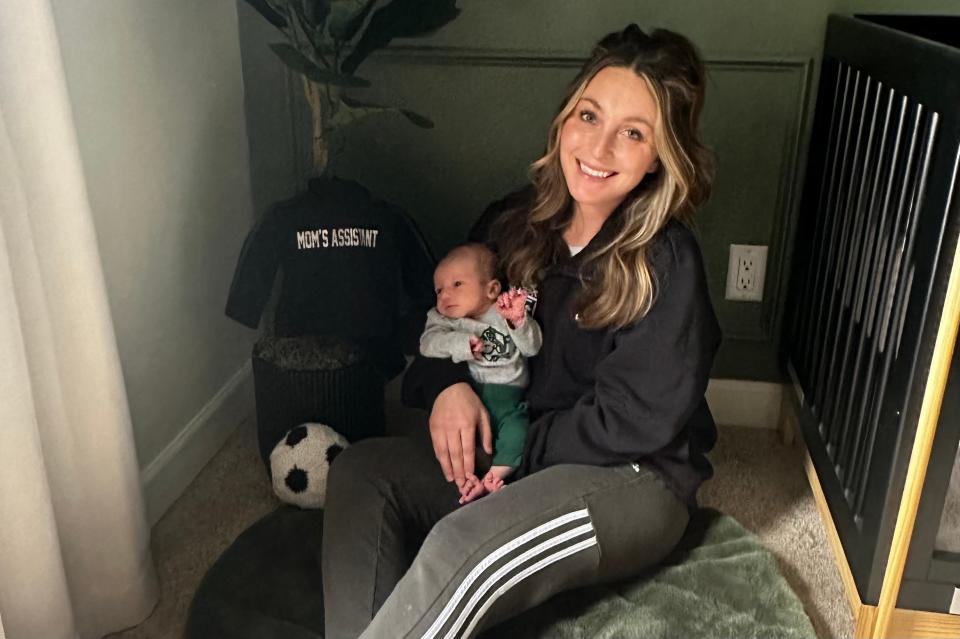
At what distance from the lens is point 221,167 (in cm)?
181

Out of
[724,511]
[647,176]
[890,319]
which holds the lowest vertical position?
[724,511]

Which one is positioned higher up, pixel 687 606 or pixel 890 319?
pixel 890 319

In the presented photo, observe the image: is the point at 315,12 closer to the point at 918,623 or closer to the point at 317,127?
the point at 317,127

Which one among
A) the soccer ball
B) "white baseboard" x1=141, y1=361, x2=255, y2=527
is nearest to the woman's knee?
the soccer ball

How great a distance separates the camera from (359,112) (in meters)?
1.73

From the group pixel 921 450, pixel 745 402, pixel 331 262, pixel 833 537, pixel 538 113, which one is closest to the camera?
pixel 921 450

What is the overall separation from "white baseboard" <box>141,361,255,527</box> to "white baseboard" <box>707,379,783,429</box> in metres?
1.04

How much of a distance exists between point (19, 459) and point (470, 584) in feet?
1.89

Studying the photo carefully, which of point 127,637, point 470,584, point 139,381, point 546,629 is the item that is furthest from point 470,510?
point 139,381

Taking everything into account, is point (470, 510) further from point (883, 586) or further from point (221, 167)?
point (221, 167)

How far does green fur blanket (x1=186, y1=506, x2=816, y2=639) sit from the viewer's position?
1.29 metres

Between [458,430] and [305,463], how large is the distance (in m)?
0.34

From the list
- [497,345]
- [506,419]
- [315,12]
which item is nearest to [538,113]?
[315,12]

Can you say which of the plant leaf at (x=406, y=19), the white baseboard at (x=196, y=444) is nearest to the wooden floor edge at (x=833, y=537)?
the plant leaf at (x=406, y=19)
